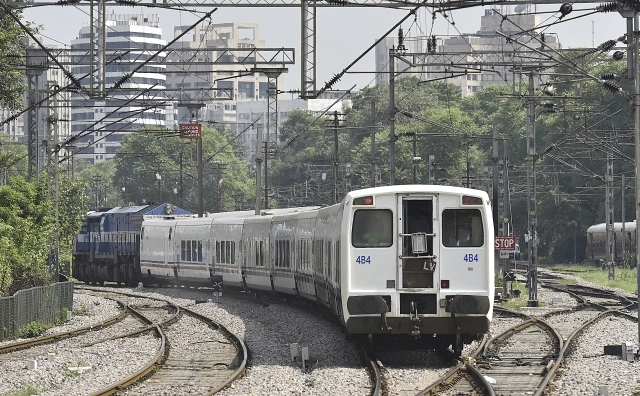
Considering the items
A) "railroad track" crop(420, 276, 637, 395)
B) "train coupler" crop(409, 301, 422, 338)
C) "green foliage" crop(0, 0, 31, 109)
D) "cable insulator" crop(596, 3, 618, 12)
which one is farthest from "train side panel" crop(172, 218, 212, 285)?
"train coupler" crop(409, 301, 422, 338)

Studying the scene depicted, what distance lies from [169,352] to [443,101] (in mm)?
115686

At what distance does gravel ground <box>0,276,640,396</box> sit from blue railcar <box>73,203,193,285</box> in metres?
24.3

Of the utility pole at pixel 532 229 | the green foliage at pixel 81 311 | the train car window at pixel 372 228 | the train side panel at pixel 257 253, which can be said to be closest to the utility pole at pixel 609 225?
the utility pole at pixel 532 229

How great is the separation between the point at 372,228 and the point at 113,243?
3770 cm

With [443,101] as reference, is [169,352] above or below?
below

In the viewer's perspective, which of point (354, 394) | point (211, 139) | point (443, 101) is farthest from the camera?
point (211, 139)

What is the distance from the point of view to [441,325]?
18672 millimetres

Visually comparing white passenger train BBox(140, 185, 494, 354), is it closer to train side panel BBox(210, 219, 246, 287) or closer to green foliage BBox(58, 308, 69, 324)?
green foliage BBox(58, 308, 69, 324)

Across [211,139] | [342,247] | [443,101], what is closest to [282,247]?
[342,247]

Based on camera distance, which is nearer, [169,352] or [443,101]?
[169,352]

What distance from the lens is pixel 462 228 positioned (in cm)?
1908

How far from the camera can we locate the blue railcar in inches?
2078

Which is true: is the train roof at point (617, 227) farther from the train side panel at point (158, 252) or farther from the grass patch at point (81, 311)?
the grass patch at point (81, 311)

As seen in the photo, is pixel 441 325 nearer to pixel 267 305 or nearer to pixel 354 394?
pixel 354 394
